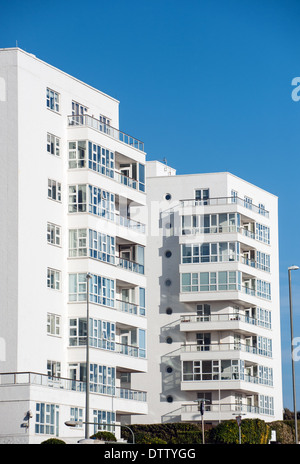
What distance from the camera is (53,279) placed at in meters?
58.8

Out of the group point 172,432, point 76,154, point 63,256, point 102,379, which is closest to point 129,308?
point 102,379

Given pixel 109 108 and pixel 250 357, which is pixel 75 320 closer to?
pixel 109 108

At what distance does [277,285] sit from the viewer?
89.8m

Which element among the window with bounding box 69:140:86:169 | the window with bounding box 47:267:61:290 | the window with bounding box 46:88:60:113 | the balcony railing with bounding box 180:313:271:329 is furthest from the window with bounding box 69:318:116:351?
the balcony railing with bounding box 180:313:271:329

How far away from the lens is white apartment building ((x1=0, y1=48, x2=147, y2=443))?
54594 mm

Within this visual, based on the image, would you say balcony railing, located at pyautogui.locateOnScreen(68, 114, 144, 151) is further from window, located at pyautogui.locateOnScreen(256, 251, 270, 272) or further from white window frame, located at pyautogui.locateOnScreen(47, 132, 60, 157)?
window, located at pyautogui.locateOnScreen(256, 251, 270, 272)

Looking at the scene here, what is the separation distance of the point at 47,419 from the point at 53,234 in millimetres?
11208

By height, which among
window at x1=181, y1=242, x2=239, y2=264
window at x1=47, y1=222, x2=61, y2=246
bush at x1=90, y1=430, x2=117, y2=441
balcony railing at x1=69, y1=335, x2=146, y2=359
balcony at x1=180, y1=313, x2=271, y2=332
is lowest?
bush at x1=90, y1=430, x2=117, y2=441

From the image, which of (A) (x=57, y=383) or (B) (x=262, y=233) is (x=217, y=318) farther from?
(A) (x=57, y=383)

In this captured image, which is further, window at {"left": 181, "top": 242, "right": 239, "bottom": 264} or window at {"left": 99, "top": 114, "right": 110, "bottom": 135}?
window at {"left": 181, "top": 242, "right": 239, "bottom": 264}

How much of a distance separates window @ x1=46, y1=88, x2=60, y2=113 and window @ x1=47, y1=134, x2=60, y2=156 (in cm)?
166
